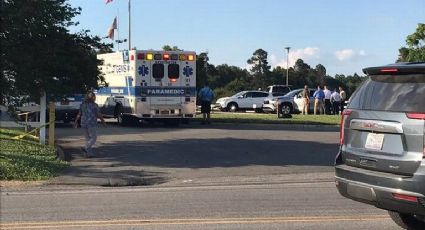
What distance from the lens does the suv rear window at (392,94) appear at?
6.08 metres

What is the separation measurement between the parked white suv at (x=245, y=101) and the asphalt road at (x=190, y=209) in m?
31.9

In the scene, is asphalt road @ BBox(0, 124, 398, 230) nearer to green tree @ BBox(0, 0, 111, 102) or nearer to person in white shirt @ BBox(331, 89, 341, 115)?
green tree @ BBox(0, 0, 111, 102)

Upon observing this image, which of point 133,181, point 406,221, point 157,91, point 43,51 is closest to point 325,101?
point 157,91

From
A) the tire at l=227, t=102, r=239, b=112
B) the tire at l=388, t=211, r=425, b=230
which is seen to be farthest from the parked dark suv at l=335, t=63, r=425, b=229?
the tire at l=227, t=102, r=239, b=112

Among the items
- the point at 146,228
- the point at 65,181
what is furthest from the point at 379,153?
the point at 65,181

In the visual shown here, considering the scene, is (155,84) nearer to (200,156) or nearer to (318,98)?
(200,156)

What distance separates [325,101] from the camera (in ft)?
118

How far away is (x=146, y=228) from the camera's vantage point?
721 cm

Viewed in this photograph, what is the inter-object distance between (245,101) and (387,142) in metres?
37.1

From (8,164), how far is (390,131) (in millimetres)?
8974

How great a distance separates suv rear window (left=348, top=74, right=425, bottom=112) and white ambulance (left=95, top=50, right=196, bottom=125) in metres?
17.1

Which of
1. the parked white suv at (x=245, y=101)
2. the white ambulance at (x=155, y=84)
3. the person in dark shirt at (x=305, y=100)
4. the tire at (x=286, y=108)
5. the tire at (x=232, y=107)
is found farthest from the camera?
the tire at (x=232, y=107)

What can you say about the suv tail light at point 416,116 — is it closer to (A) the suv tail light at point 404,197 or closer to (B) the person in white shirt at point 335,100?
(A) the suv tail light at point 404,197

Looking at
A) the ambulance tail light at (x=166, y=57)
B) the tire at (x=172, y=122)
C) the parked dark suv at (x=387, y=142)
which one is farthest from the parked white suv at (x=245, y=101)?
the parked dark suv at (x=387, y=142)
